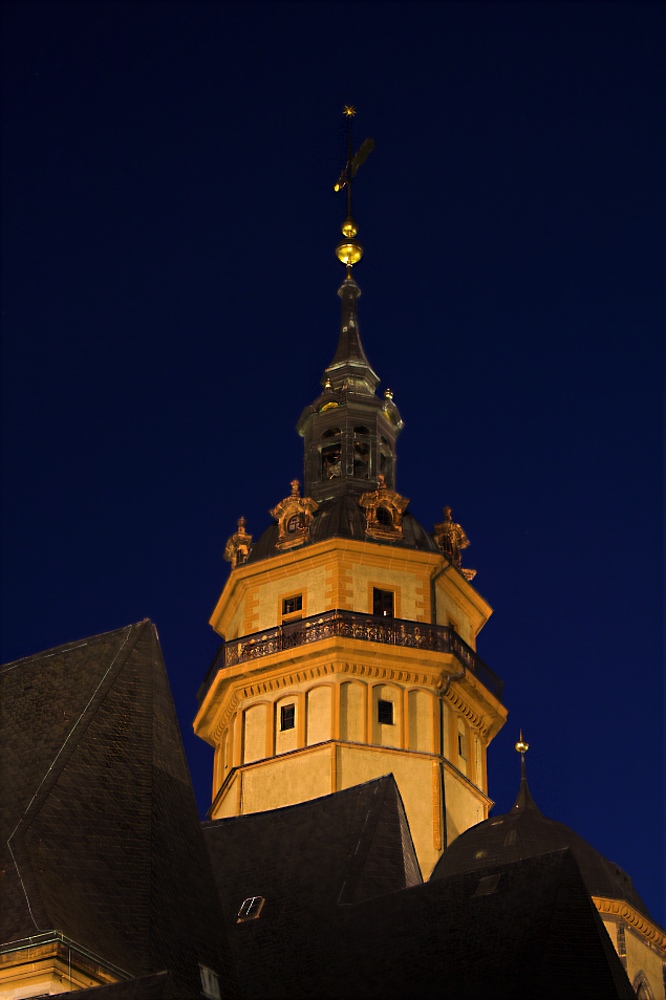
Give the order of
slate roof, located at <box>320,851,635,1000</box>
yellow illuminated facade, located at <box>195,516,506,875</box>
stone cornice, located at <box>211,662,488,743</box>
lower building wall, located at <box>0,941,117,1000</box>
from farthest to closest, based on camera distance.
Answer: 1. stone cornice, located at <box>211,662,488,743</box>
2. yellow illuminated facade, located at <box>195,516,506,875</box>
3. lower building wall, located at <box>0,941,117,1000</box>
4. slate roof, located at <box>320,851,635,1000</box>

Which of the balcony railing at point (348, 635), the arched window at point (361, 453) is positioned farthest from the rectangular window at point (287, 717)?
the arched window at point (361, 453)

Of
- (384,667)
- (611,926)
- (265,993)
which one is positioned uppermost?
(384,667)

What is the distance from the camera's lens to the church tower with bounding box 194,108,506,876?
5262cm

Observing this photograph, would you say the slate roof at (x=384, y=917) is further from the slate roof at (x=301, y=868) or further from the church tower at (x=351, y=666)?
the church tower at (x=351, y=666)

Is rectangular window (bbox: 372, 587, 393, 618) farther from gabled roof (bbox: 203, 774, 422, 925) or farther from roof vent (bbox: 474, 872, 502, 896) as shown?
roof vent (bbox: 474, 872, 502, 896)

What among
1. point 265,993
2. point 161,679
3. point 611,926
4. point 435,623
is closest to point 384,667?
point 435,623

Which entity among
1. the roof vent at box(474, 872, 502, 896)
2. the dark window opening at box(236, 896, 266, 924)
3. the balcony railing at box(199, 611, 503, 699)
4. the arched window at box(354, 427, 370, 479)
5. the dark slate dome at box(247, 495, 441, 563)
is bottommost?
the roof vent at box(474, 872, 502, 896)

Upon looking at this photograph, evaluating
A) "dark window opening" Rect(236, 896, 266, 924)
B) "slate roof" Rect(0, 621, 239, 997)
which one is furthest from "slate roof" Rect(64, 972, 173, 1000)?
"dark window opening" Rect(236, 896, 266, 924)

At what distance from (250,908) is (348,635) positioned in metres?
16.5

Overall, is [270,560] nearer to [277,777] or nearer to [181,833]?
[277,777]

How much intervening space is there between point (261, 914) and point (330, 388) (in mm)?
28302

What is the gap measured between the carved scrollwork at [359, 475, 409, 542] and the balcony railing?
2985 mm

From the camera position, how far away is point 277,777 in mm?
52844

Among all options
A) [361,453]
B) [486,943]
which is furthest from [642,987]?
[361,453]
